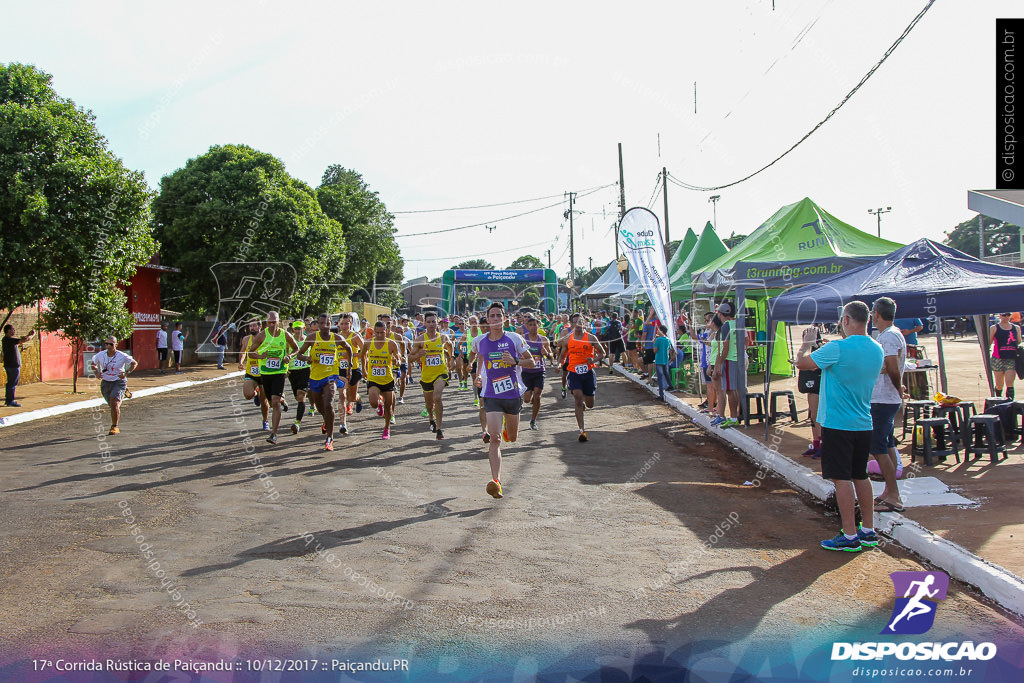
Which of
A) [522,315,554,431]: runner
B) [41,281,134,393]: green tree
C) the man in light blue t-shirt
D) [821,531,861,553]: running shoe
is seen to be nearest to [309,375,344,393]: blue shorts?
[522,315,554,431]: runner

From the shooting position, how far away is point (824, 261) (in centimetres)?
1267

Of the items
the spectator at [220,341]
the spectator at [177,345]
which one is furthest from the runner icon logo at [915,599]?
the spectator at [220,341]

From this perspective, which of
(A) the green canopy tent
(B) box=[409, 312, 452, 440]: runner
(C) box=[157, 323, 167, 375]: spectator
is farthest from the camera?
(C) box=[157, 323, 167, 375]: spectator

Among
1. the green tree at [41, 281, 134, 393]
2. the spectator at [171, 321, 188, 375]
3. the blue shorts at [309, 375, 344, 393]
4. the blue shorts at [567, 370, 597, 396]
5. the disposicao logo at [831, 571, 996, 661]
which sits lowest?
the disposicao logo at [831, 571, 996, 661]

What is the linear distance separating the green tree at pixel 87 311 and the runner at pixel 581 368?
38.3ft

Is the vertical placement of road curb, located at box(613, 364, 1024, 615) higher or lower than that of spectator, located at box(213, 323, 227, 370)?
lower

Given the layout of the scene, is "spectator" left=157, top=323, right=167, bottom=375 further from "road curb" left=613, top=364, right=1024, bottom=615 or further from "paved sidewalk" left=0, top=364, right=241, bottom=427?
"road curb" left=613, top=364, right=1024, bottom=615

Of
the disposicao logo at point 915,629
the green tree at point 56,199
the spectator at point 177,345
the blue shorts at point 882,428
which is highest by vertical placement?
the green tree at point 56,199

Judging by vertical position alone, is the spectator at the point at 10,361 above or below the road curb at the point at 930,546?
above

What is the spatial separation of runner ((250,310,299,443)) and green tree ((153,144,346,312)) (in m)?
17.8

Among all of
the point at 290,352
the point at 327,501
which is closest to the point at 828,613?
the point at 327,501

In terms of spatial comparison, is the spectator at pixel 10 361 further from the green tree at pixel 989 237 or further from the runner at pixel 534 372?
the green tree at pixel 989 237

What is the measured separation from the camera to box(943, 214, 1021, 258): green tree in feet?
195

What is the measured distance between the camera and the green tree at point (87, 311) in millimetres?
16703
